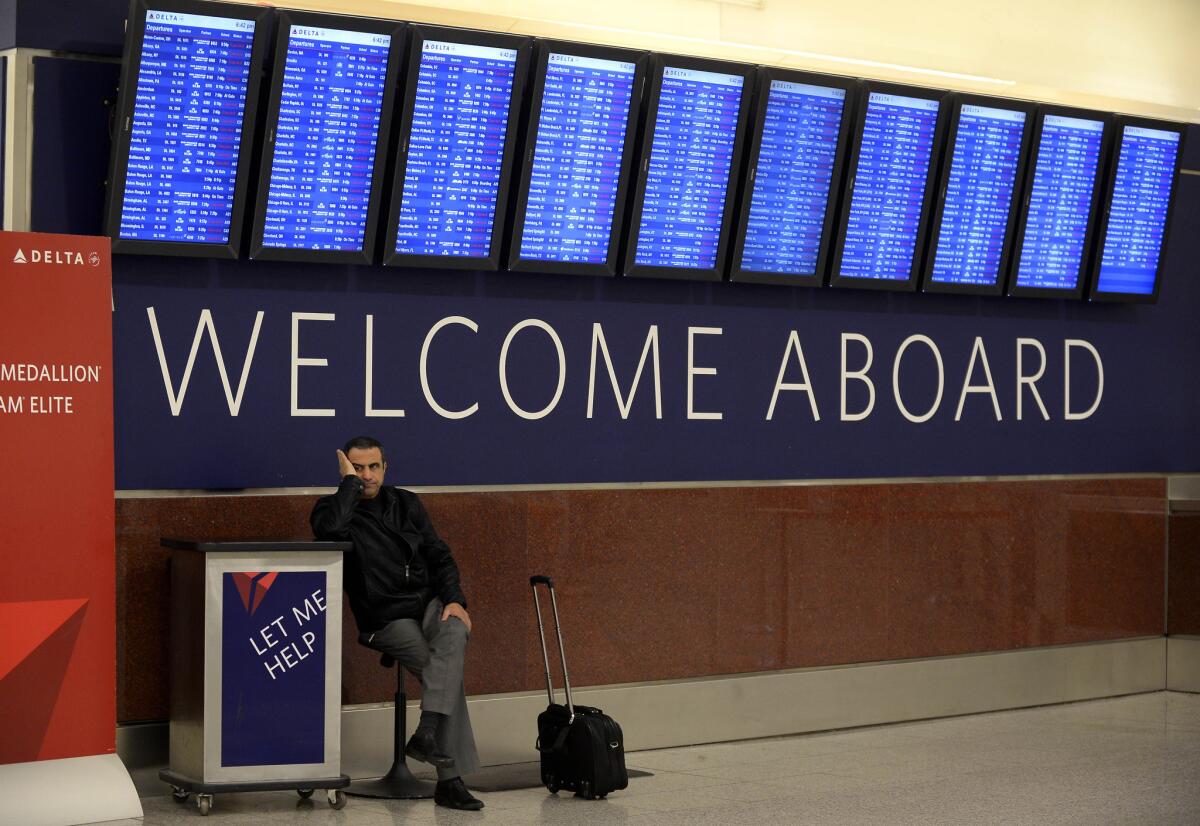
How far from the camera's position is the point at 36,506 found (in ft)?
17.8

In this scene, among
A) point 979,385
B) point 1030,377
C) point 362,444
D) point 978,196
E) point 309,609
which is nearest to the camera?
point 309,609

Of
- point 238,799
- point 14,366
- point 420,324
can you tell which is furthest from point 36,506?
point 420,324

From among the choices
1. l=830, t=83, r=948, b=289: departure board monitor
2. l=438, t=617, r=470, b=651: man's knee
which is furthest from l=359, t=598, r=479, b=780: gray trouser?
l=830, t=83, r=948, b=289: departure board monitor

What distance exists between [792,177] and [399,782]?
3057 millimetres

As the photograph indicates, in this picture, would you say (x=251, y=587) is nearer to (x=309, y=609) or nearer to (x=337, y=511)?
(x=309, y=609)

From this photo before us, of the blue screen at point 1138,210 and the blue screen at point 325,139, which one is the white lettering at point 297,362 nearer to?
the blue screen at point 325,139

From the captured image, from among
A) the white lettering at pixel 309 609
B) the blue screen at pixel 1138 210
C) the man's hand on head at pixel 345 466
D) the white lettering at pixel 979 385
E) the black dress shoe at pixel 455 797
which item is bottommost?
the black dress shoe at pixel 455 797

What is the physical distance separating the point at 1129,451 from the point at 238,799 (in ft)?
16.2

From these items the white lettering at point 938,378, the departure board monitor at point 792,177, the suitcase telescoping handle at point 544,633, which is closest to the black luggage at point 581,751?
the suitcase telescoping handle at point 544,633

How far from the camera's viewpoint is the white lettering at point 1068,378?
334 inches

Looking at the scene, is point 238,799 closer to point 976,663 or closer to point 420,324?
point 420,324

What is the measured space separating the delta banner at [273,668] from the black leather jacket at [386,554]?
207 millimetres

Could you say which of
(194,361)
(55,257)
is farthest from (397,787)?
(55,257)

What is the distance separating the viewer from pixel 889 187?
771cm
